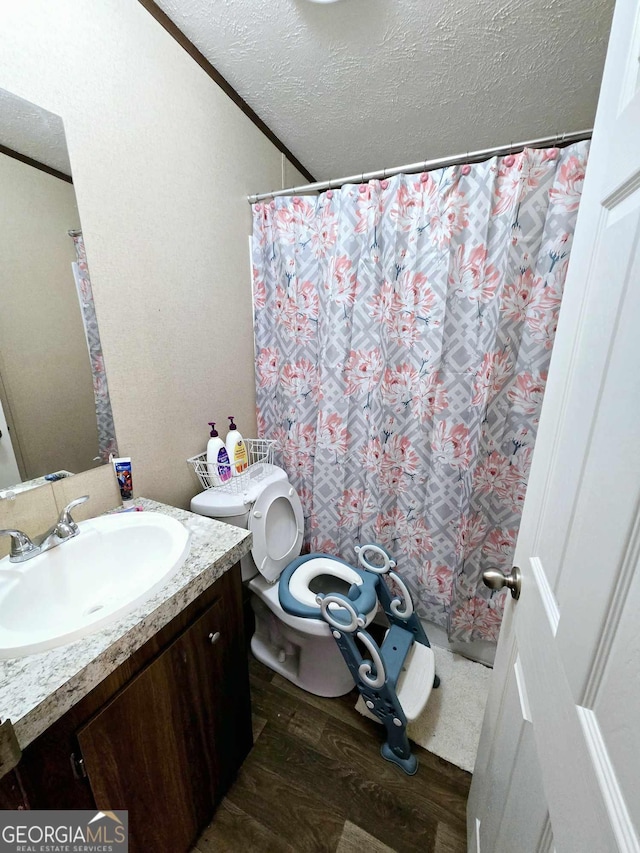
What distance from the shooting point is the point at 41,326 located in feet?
2.86

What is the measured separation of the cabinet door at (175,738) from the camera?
66 centimetres

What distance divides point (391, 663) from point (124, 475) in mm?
1162

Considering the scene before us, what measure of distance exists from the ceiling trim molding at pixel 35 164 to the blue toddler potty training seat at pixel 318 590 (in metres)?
1.47

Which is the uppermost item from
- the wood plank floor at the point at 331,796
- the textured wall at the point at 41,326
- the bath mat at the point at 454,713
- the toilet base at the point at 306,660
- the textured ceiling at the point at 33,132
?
the textured ceiling at the point at 33,132

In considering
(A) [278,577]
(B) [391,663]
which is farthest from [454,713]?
(A) [278,577]

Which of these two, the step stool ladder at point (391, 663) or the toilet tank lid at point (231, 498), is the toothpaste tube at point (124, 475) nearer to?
the toilet tank lid at point (231, 498)

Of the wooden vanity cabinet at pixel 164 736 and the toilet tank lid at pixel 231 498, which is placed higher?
the toilet tank lid at pixel 231 498

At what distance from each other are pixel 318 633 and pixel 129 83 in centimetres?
188

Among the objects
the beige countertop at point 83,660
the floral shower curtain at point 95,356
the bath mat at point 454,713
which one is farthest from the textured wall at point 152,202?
the bath mat at point 454,713

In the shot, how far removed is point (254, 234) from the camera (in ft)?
4.89

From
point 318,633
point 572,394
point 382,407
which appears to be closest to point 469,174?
point 382,407

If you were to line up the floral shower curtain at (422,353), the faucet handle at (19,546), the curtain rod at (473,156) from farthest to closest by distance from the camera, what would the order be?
the floral shower curtain at (422,353), the curtain rod at (473,156), the faucet handle at (19,546)

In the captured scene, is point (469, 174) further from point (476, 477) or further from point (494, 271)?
point (476, 477)

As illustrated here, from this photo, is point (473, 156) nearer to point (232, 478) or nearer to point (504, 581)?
point (504, 581)
